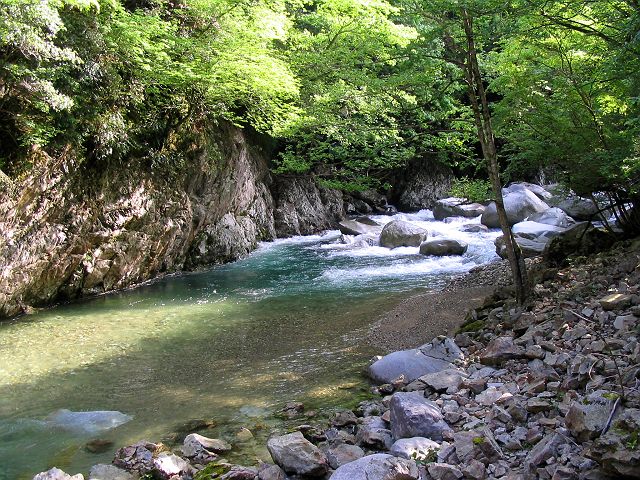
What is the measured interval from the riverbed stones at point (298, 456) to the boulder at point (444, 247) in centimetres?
1221

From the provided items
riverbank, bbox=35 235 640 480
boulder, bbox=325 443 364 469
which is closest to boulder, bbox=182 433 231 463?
riverbank, bbox=35 235 640 480

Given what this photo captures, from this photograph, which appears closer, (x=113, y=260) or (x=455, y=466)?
(x=455, y=466)

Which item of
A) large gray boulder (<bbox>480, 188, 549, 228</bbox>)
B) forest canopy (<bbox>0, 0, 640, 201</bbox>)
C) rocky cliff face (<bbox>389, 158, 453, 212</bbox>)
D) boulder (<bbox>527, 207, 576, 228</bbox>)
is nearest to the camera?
forest canopy (<bbox>0, 0, 640, 201</bbox>)

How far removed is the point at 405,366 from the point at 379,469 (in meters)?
2.88

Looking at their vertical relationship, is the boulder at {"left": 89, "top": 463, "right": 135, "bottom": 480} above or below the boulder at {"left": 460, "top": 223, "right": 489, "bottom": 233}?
below

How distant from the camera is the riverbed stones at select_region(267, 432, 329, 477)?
177 inches

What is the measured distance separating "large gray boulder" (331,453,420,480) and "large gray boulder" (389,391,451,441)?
56 centimetres

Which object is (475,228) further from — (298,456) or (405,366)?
(298,456)

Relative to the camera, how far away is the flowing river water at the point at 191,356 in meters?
5.77

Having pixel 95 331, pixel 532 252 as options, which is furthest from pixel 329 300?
pixel 532 252

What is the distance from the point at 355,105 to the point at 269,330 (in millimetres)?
7844

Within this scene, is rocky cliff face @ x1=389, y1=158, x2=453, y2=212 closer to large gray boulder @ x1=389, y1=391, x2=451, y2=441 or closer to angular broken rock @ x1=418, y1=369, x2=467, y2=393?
angular broken rock @ x1=418, y1=369, x2=467, y2=393

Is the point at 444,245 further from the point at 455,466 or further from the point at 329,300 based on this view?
the point at 455,466

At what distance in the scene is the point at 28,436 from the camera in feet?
18.7
